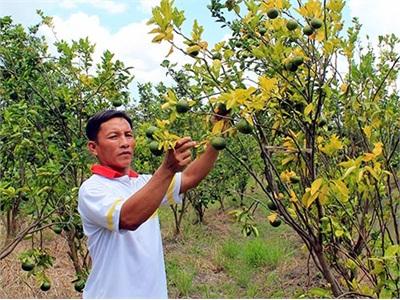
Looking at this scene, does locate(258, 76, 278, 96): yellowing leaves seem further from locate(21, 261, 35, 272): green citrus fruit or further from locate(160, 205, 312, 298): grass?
locate(160, 205, 312, 298): grass

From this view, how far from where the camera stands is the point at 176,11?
206 centimetres

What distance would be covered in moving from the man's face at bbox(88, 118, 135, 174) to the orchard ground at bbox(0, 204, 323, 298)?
266 centimetres

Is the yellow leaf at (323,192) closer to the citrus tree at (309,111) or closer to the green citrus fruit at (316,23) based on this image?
the citrus tree at (309,111)

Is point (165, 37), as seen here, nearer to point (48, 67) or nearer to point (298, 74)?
point (298, 74)

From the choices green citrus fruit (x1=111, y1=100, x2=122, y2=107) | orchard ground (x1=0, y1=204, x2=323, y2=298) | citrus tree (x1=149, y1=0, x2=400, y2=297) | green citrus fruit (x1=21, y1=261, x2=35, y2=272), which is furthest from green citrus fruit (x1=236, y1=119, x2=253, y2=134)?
orchard ground (x1=0, y1=204, x2=323, y2=298)

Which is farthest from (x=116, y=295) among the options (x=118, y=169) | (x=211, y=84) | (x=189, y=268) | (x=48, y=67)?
(x=189, y=268)

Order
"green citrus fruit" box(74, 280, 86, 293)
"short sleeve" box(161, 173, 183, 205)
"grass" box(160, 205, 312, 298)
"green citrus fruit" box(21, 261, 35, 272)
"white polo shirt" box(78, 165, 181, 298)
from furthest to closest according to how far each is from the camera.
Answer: "grass" box(160, 205, 312, 298), "green citrus fruit" box(74, 280, 86, 293), "green citrus fruit" box(21, 261, 35, 272), "short sleeve" box(161, 173, 183, 205), "white polo shirt" box(78, 165, 181, 298)

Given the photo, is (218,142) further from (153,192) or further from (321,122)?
(321,122)

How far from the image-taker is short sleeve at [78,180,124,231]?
69.2 inches

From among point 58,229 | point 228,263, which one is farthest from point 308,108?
point 228,263

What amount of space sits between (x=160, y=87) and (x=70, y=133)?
13.7ft

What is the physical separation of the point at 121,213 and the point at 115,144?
34 cm

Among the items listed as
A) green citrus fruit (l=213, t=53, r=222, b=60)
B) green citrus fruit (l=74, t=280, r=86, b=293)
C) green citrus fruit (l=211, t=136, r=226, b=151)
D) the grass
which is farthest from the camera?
the grass

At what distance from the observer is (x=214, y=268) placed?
6.15m
